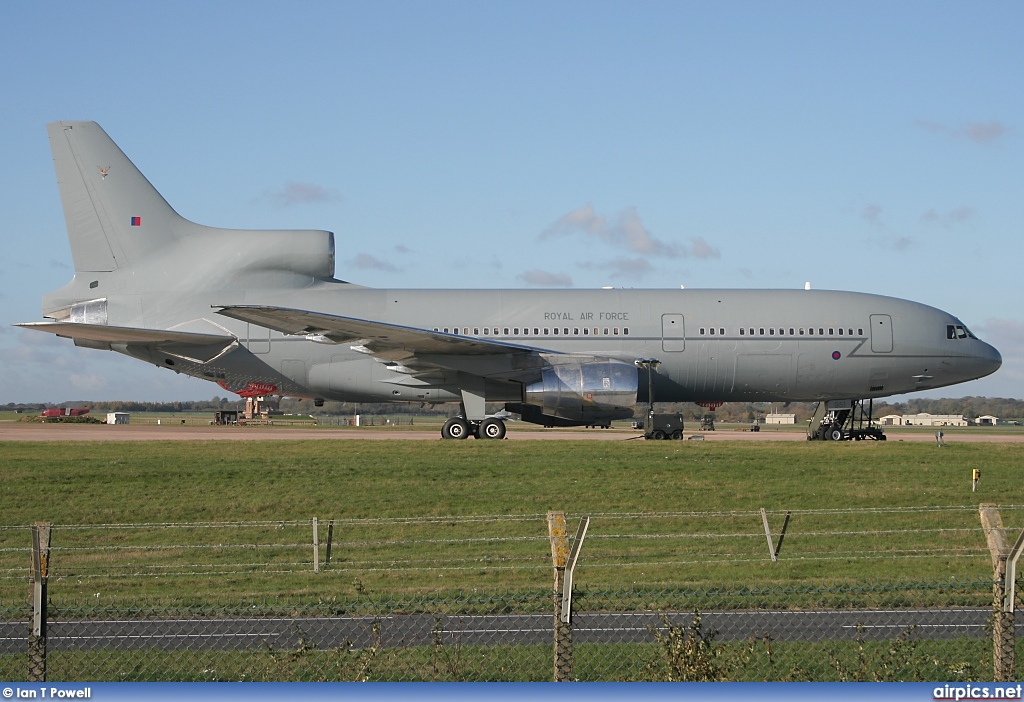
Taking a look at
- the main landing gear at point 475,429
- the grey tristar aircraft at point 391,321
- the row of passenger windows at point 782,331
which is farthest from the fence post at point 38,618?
the row of passenger windows at point 782,331

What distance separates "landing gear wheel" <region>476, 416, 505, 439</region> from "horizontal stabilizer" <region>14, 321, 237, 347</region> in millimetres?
8051

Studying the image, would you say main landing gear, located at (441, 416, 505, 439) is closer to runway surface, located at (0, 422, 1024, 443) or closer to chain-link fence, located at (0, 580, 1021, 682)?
runway surface, located at (0, 422, 1024, 443)

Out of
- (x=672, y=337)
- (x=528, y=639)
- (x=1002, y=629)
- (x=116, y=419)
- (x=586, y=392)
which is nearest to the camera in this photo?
(x=1002, y=629)

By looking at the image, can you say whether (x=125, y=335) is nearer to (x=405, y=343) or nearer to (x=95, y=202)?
(x=95, y=202)

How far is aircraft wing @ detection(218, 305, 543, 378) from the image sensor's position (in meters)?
28.2

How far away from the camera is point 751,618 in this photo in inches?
477

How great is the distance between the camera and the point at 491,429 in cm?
3222

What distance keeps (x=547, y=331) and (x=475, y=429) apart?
375 cm

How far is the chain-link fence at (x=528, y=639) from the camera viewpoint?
30.1 ft

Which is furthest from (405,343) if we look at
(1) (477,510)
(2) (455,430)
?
(1) (477,510)

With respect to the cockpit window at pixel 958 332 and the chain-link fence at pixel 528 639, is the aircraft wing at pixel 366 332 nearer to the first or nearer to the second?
the cockpit window at pixel 958 332

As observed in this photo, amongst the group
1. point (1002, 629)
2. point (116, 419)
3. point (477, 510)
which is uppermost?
point (116, 419)

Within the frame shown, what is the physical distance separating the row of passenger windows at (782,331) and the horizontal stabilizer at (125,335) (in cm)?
1475

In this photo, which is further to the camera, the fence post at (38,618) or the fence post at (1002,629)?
the fence post at (1002,629)
